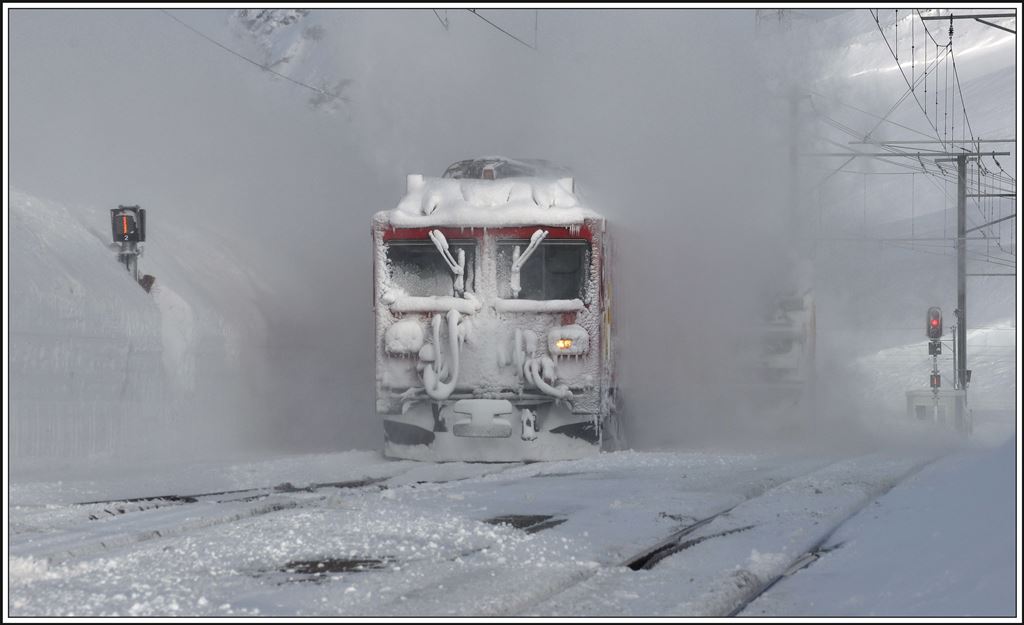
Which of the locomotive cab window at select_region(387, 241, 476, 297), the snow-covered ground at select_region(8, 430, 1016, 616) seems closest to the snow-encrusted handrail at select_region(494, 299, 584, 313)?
the locomotive cab window at select_region(387, 241, 476, 297)

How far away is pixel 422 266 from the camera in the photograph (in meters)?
16.6

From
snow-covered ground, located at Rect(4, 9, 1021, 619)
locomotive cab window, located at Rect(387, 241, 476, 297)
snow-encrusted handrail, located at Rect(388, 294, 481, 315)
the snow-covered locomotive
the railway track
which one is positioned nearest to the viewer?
the railway track

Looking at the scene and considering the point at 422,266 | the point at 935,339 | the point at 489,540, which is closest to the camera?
the point at 489,540

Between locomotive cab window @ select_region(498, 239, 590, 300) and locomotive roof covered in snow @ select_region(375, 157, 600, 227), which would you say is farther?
locomotive roof covered in snow @ select_region(375, 157, 600, 227)

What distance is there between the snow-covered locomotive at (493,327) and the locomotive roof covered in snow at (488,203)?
0.02 meters

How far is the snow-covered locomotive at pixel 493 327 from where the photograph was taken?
16.2 metres

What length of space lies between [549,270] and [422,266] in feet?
4.94

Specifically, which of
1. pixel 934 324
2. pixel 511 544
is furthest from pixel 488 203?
pixel 934 324

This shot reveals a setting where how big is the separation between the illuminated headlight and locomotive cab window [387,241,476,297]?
132cm

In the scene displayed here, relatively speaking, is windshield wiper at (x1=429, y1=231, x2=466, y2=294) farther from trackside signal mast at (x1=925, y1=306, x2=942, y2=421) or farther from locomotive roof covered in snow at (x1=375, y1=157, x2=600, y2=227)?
trackside signal mast at (x1=925, y1=306, x2=942, y2=421)

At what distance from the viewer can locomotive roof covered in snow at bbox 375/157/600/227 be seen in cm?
1645

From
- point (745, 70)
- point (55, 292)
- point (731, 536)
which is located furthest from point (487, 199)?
point (745, 70)

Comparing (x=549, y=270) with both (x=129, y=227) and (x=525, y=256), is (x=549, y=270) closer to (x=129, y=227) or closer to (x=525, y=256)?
(x=525, y=256)

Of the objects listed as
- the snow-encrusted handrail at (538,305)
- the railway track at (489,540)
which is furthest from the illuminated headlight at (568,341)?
the railway track at (489,540)
